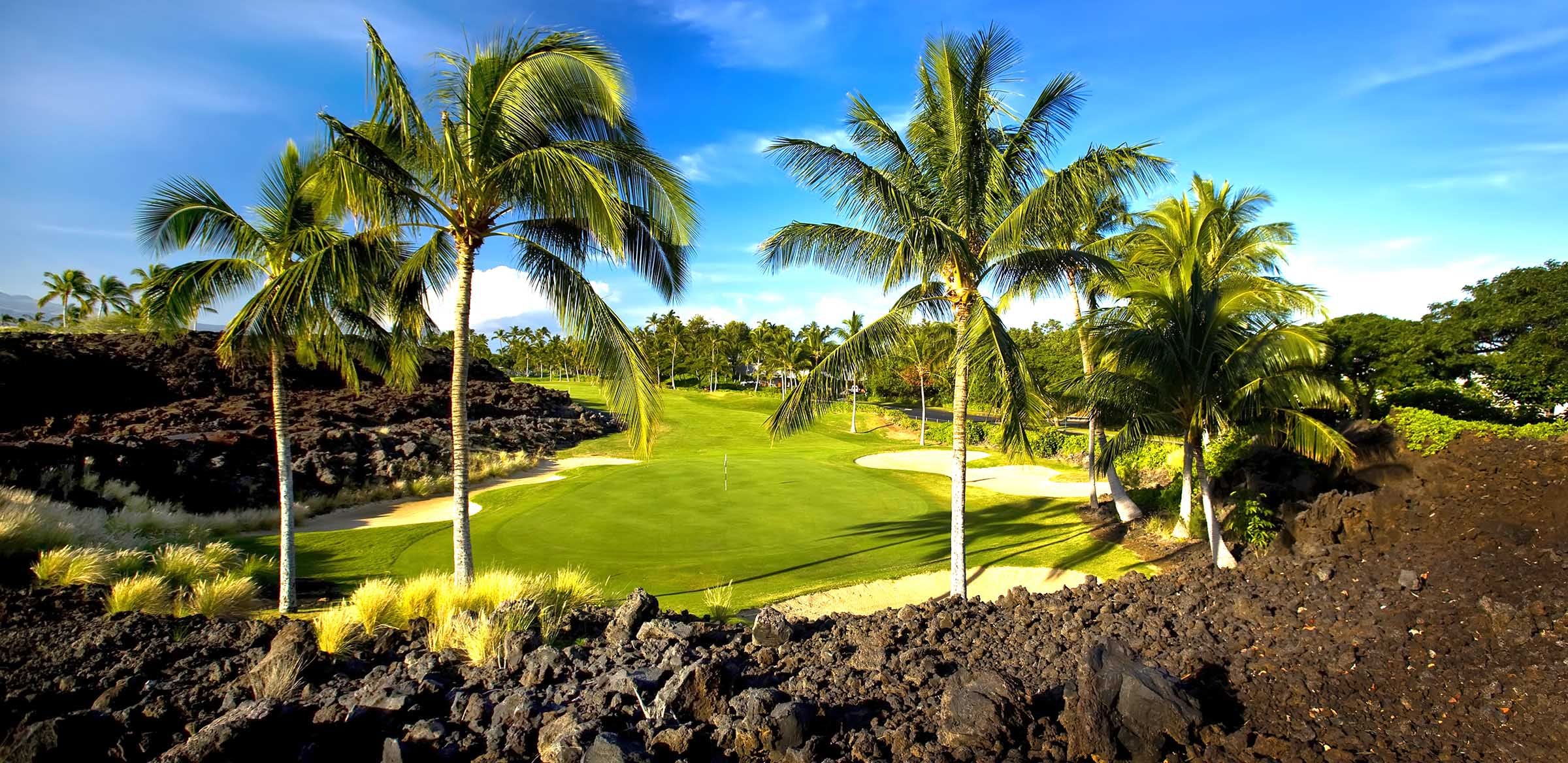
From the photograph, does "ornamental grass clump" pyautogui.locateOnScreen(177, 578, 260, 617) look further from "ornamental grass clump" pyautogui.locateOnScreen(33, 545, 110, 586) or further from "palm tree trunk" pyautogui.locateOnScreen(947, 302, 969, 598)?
"palm tree trunk" pyautogui.locateOnScreen(947, 302, 969, 598)

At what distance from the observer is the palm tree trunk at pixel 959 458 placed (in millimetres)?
9977

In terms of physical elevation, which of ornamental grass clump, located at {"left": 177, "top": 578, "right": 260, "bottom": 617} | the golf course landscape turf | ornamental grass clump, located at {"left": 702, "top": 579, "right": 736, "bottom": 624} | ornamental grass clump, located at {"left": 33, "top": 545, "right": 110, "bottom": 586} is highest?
ornamental grass clump, located at {"left": 33, "top": 545, "right": 110, "bottom": 586}

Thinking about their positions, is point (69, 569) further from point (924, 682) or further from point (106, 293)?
point (106, 293)

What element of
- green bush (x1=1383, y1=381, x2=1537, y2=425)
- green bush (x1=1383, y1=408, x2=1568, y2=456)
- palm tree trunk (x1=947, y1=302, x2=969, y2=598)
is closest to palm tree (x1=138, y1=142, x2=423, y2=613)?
palm tree trunk (x1=947, y1=302, x2=969, y2=598)

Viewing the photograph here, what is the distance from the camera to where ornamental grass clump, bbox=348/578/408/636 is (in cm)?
719

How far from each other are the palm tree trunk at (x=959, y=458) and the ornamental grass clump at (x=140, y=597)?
10134 millimetres

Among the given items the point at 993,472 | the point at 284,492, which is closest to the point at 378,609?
the point at 284,492

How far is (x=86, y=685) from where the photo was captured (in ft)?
16.6

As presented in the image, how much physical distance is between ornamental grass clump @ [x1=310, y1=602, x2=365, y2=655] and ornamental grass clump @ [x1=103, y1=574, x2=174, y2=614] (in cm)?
208

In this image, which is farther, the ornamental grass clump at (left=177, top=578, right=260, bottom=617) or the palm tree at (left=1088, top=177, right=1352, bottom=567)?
the palm tree at (left=1088, top=177, right=1352, bottom=567)

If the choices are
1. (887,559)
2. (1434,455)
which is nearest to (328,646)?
(887,559)

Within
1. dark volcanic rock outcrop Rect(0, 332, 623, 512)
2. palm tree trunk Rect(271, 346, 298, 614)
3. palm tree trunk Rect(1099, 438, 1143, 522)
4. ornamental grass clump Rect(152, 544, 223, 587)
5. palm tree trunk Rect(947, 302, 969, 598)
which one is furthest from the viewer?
palm tree trunk Rect(1099, 438, 1143, 522)

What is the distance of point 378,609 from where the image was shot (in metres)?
7.43

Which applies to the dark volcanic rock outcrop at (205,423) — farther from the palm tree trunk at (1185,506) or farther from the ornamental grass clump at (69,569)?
the palm tree trunk at (1185,506)
